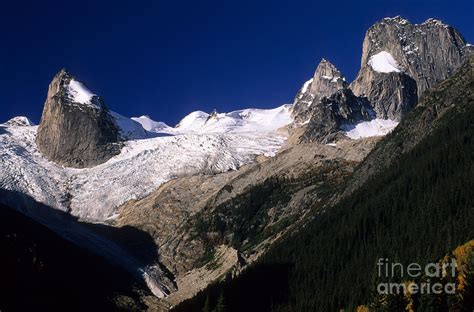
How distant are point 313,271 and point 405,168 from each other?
4441 cm

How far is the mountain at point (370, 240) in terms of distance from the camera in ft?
464

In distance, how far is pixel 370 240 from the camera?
16838 cm

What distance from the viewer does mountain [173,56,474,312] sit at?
14152 cm

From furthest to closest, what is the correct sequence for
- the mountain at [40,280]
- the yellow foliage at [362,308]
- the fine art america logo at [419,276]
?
the mountain at [40,280] < the yellow foliage at [362,308] < the fine art america logo at [419,276]

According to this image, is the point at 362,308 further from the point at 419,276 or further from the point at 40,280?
the point at 40,280

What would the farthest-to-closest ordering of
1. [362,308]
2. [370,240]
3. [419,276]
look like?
[370,240]
[362,308]
[419,276]

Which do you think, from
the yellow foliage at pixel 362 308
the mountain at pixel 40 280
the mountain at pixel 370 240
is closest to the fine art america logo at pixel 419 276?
the mountain at pixel 370 240

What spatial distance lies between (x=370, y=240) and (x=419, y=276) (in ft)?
149

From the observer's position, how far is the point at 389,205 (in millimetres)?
178750

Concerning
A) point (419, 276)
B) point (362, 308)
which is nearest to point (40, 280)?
point (362, 308)

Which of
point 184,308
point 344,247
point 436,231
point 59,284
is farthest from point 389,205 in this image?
point 59,284

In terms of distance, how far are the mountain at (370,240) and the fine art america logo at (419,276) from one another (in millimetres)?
1585

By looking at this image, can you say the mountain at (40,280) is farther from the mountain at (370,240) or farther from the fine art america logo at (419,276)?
the fine art america logo at (419,276)

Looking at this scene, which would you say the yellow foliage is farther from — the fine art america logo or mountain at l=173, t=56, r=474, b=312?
the fine art america logo
